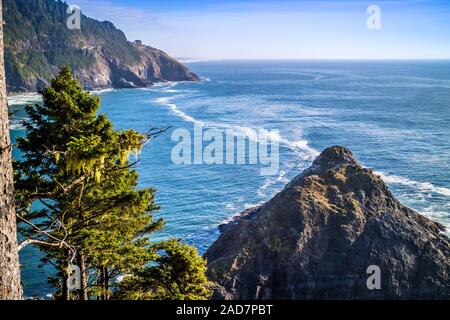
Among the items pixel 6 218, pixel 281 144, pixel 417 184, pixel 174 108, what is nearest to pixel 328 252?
pixel 6 218

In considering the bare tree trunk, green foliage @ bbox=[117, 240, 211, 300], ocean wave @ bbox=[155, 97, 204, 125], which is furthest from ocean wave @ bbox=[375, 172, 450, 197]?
the bare tree trunk

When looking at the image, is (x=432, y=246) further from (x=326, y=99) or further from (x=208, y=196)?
(x=326, y=99)

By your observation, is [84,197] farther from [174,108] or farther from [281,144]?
[174,108]

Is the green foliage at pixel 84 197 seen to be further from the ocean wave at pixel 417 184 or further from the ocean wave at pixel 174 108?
the ocean wave at pixel 174 108

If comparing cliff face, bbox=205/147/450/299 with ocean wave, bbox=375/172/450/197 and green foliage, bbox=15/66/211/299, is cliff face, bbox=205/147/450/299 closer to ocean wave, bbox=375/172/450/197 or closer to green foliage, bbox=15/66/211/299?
green foliage, bbox=15/66/211/299

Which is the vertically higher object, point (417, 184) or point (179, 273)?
point (179, 273)

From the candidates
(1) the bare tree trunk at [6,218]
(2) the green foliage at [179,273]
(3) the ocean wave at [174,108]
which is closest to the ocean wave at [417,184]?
(2) the green foliage at [179,273]
